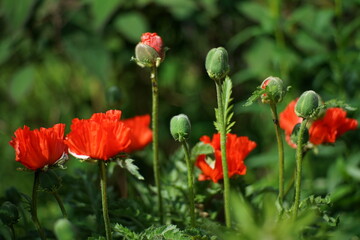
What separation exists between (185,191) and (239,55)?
0.97 meters

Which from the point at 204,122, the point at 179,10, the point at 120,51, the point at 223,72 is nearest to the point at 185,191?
the point at 223,72

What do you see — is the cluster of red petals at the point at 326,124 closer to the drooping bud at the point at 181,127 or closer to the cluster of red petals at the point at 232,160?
the cluster of red petals at the point at 232,160

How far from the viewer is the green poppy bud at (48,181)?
0.75 metres

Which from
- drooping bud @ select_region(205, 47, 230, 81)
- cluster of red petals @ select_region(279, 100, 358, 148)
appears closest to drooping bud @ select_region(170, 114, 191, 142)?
drooping bud @ select_region(205, 47, 230, 81)

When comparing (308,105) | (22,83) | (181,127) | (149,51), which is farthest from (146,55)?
(22,83)

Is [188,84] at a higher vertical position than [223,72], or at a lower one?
higher

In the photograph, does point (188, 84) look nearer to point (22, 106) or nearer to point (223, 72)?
point (22, 106)

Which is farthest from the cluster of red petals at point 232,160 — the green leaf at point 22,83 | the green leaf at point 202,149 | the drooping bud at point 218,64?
the green leaf at point 22,83

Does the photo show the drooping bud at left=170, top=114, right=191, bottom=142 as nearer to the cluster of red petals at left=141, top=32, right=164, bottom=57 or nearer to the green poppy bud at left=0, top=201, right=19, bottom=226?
the cluster of red petals at left=141, top=32, right=164, bottom=57

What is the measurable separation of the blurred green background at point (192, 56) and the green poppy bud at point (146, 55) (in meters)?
0.24

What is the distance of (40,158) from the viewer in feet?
2.42

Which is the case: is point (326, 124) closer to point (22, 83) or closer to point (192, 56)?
point (22, 83)

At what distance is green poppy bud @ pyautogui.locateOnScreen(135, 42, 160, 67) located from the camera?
800mm

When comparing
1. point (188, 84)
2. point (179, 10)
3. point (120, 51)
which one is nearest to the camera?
point (179, 10)
